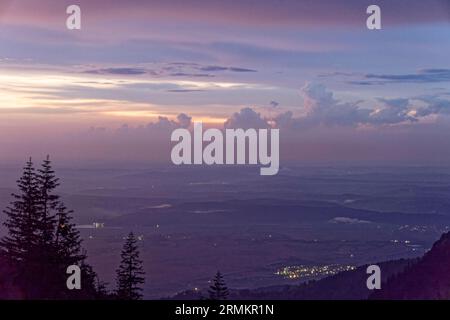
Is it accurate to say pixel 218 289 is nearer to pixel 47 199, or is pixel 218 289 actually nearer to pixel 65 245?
pixel 65 245

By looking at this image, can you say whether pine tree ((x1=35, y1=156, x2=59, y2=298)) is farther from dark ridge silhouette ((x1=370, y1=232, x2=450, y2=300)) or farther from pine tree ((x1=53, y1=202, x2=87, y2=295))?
dark ridge silhouette ((x1=370, y1=232, x2=450, y2=300))

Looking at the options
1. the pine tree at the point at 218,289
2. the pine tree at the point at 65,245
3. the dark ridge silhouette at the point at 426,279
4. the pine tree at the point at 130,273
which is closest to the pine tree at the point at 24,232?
the pine tree at the point at 65,245

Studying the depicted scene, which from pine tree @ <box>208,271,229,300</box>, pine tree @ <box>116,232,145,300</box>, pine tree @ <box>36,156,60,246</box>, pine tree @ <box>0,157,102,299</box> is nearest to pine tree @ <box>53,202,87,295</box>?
pine tree @ <box>0,157,102,299</box>

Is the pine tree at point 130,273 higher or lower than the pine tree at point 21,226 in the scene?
lower

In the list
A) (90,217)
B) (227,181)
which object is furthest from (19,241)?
(227,181)

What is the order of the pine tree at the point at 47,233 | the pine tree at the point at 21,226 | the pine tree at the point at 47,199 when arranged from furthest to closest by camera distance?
1. the pine tree at the point at 21,226
2. the pine tree at the point at 47,199
3. the pine tree at the point at 47,233

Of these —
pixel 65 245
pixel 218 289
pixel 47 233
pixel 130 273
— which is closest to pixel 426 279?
pixel 218 289

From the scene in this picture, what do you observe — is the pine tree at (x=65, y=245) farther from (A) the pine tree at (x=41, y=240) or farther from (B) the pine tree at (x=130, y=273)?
(B) the pine tree at (x=130, y=273)
